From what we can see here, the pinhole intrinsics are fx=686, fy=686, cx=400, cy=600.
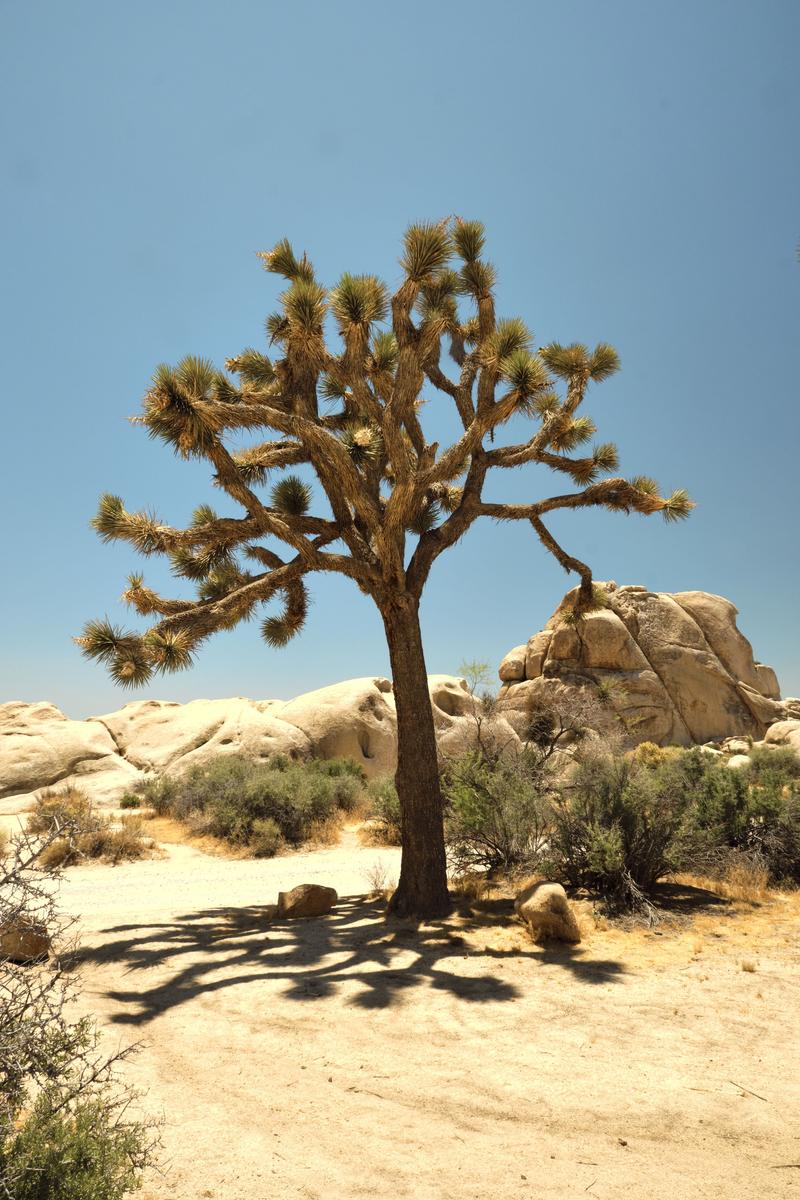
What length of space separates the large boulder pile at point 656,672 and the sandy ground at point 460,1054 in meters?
20.0

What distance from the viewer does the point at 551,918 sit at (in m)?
6.54

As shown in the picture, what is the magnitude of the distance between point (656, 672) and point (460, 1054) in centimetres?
2566

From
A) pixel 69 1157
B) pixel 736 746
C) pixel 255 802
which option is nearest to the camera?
pixel 69 1157

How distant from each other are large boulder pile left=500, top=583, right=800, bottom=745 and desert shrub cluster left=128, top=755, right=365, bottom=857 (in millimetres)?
12425

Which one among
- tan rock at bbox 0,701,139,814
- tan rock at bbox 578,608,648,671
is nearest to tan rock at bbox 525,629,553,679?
tan rock at bbox 578,608,648,671

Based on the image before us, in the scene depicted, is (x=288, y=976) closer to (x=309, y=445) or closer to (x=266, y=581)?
(x=266, y=581)

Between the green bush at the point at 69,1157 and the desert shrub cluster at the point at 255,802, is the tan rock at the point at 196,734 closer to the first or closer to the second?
the desert shrub cluster at the point at 255,802

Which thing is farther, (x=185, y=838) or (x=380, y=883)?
(x=185, y=838)

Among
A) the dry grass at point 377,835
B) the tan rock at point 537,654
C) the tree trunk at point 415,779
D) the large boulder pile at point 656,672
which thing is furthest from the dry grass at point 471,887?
the tan rock at point 537,654

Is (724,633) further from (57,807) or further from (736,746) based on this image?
(57,807)

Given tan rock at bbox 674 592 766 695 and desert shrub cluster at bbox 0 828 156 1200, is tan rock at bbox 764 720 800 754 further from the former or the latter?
desert shrub cluster at bbox 0 828 156 1200


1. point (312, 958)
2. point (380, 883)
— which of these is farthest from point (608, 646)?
point (312, 958)

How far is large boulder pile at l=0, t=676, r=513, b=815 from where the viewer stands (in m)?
17.7

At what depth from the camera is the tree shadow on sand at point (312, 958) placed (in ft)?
18.0
